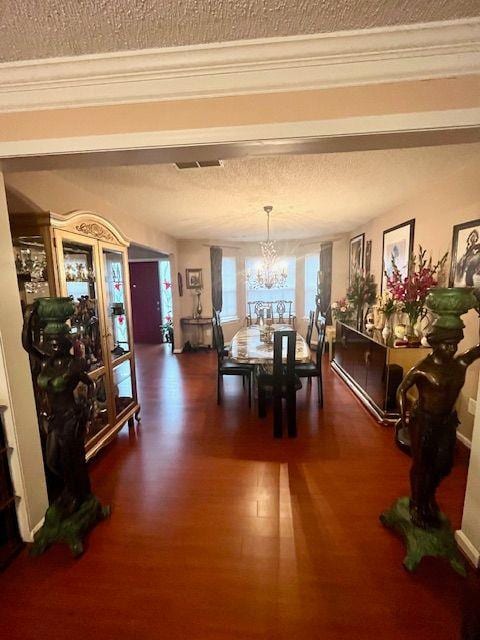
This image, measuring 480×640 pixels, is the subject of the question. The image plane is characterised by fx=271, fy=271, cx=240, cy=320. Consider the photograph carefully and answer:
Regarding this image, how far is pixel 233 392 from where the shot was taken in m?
3.64

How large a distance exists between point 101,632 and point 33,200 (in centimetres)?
257

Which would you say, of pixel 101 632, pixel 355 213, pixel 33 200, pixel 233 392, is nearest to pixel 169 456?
pixel 101 632

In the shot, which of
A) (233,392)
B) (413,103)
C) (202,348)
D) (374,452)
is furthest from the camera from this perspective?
(202,348)

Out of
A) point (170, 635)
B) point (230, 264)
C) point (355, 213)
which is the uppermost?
point (355, 213)

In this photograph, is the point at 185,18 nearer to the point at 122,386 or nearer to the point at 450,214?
the point at 450,214

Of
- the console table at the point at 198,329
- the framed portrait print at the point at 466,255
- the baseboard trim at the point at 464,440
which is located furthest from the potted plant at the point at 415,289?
the console table at the point at 198,329

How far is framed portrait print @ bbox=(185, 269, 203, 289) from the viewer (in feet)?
19.2

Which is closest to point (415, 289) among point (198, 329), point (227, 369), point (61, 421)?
point (227, 369)

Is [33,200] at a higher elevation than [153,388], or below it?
higher

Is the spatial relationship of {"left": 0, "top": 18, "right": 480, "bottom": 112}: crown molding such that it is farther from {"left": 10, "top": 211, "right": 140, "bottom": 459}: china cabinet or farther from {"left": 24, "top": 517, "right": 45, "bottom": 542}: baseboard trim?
{"left": 24, "top": 517, "right": 45, "bottom": 542}: baseboard trim

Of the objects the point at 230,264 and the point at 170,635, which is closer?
the point at 170,635

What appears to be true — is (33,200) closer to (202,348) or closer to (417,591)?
(417,591)

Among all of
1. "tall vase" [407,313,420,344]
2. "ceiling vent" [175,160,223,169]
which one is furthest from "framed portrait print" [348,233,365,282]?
"ceiling vent" [175,160,223,169]

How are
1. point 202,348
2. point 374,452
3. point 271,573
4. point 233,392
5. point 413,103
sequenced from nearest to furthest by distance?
point 413,103, point 271,573, point 374,452, point 233,392, point 202,348
